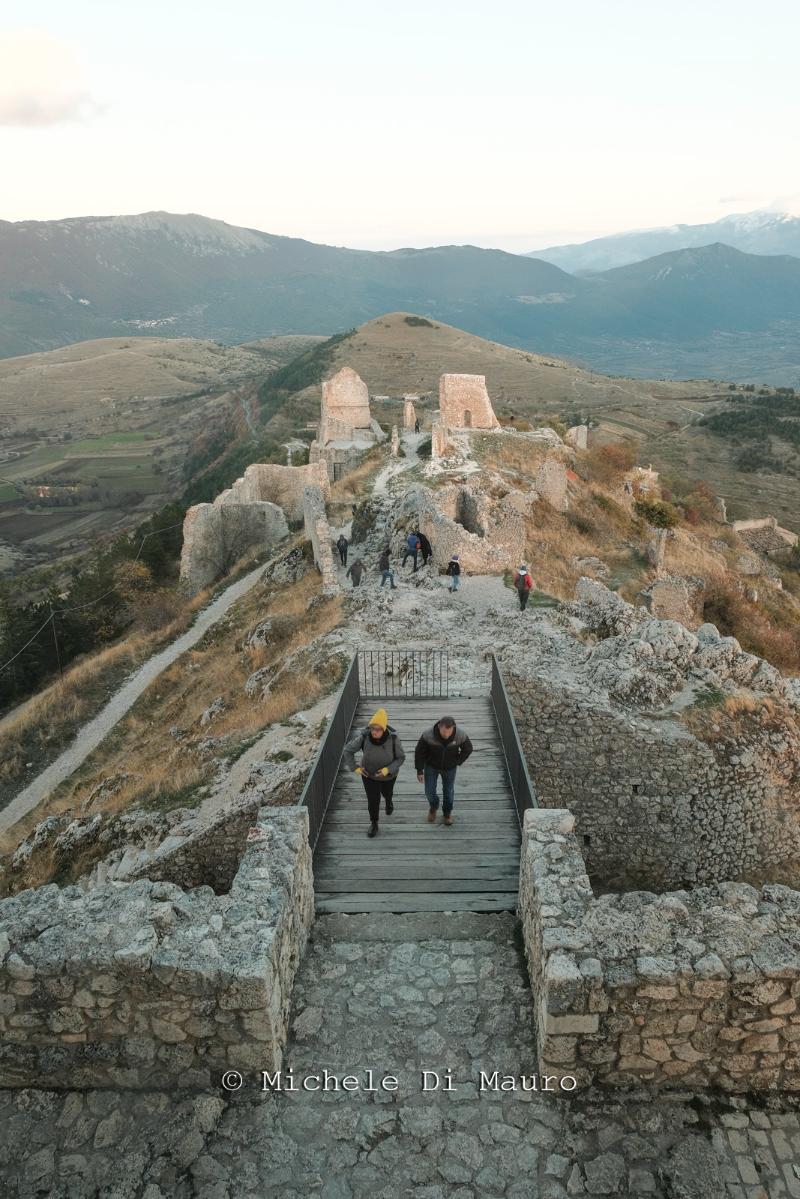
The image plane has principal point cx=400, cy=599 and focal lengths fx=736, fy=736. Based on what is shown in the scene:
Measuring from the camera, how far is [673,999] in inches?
183

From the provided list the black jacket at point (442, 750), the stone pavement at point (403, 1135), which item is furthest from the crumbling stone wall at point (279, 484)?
the stone pavement at point (403, 1135)

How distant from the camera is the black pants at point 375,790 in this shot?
7.77 m

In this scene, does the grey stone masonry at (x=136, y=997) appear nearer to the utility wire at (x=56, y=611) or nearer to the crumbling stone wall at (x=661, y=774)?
the crumbling stone wall at (x=661, y=774)

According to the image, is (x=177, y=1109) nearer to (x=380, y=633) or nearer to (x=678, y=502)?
(x=380, y=633)

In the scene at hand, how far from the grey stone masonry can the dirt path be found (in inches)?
595

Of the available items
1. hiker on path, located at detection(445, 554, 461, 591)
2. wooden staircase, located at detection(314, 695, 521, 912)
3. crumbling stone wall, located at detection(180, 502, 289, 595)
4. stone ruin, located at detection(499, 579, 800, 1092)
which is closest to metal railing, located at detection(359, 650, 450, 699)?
stone ruin, located at detection(499, 579, 800, 1092)

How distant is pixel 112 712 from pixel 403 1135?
65.2 ft

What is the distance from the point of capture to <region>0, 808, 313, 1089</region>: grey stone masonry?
4.66 meters

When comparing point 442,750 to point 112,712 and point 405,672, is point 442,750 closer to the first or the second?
point 405,672

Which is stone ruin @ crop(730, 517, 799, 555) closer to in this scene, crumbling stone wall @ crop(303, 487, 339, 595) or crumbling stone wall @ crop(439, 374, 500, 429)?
crumbling stone wall @ crop(439, 374, 500, 429)

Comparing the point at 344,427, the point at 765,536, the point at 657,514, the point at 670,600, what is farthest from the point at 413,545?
the point at 765,536

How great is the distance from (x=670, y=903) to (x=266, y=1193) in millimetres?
3142

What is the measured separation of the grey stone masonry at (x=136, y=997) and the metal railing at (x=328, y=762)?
234cm

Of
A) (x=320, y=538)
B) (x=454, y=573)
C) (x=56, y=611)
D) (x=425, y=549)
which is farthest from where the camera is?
(x=56, y=611)
